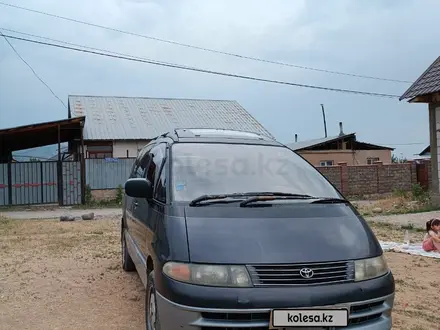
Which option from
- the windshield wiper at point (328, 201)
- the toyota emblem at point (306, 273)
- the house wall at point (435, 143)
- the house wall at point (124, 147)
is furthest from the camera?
the house wall at point (124, 147)

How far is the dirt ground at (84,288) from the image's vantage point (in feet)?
14.5

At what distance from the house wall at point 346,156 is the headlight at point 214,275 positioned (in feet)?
90.9

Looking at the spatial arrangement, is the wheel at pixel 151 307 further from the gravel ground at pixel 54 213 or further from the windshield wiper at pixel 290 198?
the gravel ground at pixel 54 213

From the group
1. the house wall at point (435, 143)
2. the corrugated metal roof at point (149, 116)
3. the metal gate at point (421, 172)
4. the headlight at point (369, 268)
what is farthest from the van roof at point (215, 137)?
the metal gate at point (421, 172)

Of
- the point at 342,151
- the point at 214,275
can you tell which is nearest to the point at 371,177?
the point at 342,151

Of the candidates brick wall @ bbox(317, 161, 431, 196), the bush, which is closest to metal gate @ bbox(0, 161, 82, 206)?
the bush

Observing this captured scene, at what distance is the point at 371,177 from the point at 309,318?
71.4 ft

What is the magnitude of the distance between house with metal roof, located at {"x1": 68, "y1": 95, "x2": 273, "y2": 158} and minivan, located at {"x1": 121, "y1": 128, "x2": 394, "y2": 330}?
19.9m

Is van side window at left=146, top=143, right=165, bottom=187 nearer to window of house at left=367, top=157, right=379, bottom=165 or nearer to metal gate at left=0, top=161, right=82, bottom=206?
metal gate at left=0, top=161, right=82, bottom=206

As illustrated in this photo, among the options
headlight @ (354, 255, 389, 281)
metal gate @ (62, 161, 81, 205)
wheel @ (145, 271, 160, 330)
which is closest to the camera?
headlight @ (354, 255, 389, 281)

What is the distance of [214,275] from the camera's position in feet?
9.60

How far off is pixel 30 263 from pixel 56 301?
221 centimetres

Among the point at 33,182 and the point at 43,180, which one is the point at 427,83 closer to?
the point at 43,180

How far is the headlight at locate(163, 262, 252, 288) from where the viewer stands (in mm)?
2896
